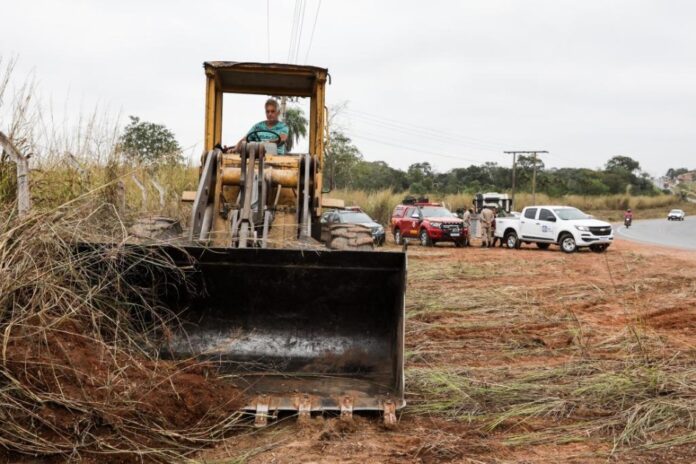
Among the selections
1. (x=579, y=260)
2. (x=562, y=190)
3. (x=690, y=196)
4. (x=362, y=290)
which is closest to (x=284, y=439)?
(x=362, y=290)

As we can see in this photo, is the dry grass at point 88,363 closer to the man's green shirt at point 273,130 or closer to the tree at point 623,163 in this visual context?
the man's green shirt at point 273,130

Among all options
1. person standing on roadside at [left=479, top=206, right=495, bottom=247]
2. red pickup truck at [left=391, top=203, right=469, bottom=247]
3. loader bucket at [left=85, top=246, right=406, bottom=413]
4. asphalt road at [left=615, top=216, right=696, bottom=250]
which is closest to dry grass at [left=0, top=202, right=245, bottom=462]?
loader bucket at [left=85, top=246, right=406, bottom=413]

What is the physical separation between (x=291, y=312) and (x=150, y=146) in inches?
339

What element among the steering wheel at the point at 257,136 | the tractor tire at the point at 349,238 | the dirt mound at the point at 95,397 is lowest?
the dirt mound at the point at 95,397

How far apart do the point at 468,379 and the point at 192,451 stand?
8.09 feet

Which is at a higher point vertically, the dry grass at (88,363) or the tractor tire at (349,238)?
the tractor tire at (349,238)

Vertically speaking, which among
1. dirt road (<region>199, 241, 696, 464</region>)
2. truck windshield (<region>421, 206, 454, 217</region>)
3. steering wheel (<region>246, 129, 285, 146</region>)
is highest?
steering wheel (<region>246, 129, 285, 146</region>)

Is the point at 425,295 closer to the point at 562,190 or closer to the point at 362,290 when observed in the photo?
the point at 362,290

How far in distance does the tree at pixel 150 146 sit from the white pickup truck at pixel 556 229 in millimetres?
13140

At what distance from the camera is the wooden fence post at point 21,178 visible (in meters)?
5.08

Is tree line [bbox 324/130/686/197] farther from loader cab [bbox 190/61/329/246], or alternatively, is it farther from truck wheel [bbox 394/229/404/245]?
loader cab [bbox 190/61/329/246]

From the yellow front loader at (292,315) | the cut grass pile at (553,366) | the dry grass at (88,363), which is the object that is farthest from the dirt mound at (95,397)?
the cut grass pile at (553,366)

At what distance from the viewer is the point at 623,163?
4013 inches

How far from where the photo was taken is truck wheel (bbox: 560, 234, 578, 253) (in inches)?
929
